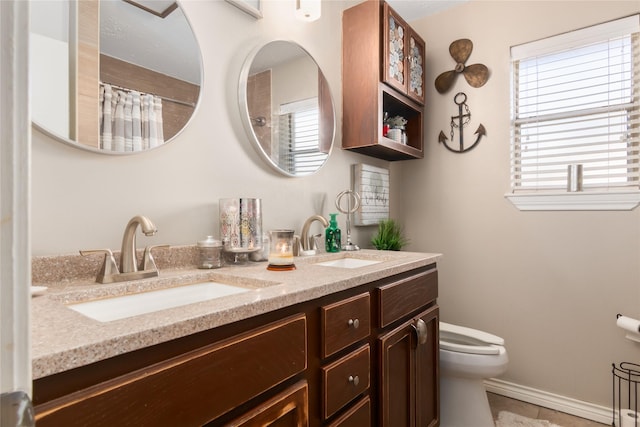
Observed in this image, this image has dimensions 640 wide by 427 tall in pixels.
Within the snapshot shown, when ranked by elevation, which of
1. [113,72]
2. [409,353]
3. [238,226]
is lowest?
[409,353]

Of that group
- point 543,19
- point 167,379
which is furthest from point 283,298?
point 543,19

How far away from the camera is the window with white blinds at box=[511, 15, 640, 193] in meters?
2.00

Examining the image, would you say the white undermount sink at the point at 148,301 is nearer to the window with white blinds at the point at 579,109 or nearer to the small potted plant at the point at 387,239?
the small potted plant at the point at 387,239

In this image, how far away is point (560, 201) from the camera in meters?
2.13

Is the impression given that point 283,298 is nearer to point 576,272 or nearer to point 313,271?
point 313,271

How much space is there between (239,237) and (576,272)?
6.43 ft

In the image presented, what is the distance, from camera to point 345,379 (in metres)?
1.10

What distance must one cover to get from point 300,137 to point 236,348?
49.4 inches

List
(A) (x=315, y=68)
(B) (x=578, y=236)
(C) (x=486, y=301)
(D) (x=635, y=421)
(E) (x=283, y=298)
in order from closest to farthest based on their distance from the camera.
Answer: (E) (x=283, y=298)
(D) (x=635, y=421)
(A) (x=315, y=68)
(B) (x=578, y=236)
(C) (x=486, y=301)

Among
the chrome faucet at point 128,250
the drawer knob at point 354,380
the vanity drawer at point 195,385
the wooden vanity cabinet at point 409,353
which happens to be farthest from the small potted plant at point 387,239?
the chrome faucet at point 128,250

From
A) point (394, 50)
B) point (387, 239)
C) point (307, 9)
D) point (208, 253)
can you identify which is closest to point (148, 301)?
point (208, 253)

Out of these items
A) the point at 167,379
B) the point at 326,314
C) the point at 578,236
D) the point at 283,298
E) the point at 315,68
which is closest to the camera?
the point at 167,379

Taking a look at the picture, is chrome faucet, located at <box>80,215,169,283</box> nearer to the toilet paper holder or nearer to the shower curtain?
the shower curtain

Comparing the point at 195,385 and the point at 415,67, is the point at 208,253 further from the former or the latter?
the point at 415,67
